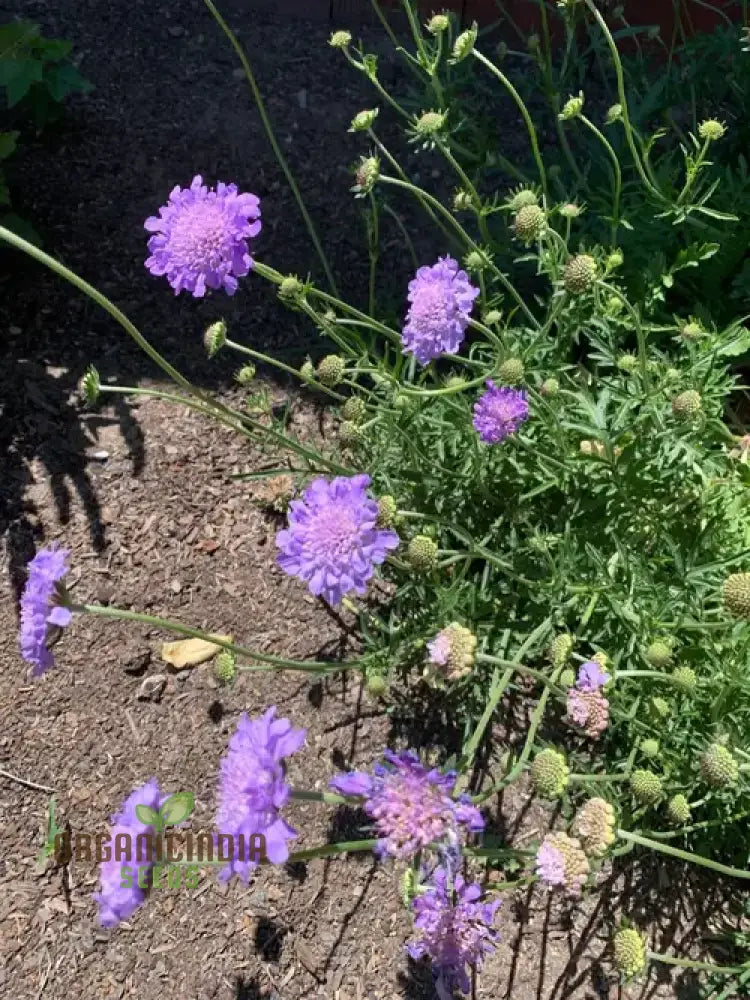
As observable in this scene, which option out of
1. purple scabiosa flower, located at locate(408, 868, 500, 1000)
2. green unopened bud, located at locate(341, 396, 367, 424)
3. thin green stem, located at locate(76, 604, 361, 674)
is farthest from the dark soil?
green unopened bud, located at locate(341, 396, 367, 424)

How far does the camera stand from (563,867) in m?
1.70

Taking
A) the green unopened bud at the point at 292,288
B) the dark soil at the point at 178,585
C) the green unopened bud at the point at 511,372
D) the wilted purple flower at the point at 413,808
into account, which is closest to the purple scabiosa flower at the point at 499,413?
the green unopened bud at the point at 511,372

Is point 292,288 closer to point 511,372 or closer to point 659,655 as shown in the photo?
point 511,372

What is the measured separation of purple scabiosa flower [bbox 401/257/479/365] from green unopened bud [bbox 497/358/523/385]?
133 millimetres

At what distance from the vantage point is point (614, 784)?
2340 mm

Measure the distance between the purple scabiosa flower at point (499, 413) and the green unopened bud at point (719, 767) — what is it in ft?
2.55

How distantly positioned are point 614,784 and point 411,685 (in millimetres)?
623

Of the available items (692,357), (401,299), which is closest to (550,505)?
(692,357)

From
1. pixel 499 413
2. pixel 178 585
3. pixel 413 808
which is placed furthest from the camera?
pixel 178 585

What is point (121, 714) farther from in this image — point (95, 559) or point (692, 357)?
point (692, 357)

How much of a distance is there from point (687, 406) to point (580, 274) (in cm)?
36

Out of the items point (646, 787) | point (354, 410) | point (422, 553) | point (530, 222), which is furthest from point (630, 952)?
point (530, 222)

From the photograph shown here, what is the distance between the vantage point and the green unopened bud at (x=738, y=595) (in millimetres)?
1730

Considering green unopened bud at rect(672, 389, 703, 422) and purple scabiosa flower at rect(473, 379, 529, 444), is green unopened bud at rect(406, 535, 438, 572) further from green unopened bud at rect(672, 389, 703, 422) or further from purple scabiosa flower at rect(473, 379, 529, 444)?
green unopened bud at rect(672, 389, 703, 422)
